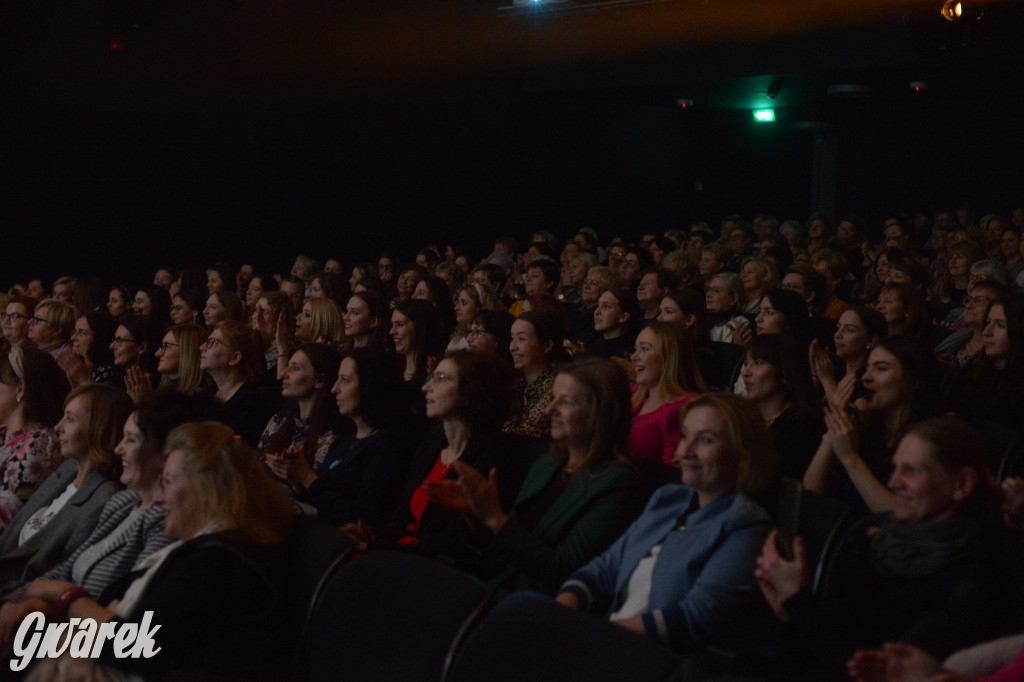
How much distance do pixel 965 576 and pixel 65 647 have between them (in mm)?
1942

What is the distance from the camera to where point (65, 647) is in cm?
230

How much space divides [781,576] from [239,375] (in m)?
3.19

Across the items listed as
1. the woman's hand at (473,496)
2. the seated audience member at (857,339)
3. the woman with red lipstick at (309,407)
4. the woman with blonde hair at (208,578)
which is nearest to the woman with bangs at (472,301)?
the woman with red lipstick at (309,407)

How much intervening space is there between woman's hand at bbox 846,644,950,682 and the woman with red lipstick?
2496mm

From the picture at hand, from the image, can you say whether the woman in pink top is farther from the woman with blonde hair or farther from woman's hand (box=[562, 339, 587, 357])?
the woman with blonde hair

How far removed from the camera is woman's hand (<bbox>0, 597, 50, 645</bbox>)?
245 cm

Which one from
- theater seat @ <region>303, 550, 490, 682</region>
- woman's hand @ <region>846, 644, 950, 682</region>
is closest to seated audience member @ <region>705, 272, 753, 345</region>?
theater seat @ <region>303, 550, 490, 682</region>

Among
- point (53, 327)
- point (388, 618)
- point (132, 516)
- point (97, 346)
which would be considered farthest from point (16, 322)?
point (388, 618)

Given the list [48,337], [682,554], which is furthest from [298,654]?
[48,337]

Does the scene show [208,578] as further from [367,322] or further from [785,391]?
[367,322]

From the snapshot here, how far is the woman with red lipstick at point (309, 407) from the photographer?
13.0 feet

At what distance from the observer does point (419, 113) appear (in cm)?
1229

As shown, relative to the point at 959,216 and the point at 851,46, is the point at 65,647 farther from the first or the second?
the point at 959,216

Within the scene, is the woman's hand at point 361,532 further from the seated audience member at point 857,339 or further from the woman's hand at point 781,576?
the seated audience member at point 857,339
